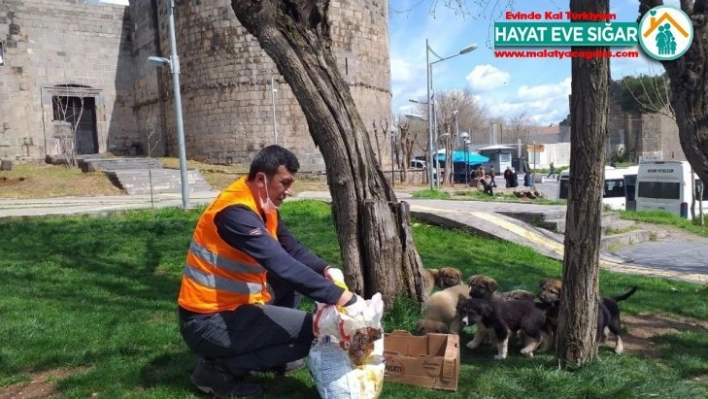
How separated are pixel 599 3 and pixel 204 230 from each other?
291 centimetres

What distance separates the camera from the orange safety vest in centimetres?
364

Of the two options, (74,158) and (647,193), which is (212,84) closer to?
(74,158)

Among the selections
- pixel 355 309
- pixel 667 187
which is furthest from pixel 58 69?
pixel 355 309

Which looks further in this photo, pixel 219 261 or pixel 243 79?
pixel 243 79

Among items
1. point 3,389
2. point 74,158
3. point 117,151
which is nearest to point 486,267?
point 3,389

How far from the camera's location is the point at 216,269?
143 inches

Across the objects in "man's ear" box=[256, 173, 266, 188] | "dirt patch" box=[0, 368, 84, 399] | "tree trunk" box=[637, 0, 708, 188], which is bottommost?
"dirt patch" box=[0, 368, 84, 399]

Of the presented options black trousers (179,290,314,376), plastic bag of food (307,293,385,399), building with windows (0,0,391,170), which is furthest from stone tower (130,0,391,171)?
plastic bag of food (307,293,385,399)

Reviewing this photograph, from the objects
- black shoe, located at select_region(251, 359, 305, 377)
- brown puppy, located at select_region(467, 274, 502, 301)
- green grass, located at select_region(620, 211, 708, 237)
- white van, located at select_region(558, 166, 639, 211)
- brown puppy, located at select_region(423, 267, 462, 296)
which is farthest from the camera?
white van, located at select_region(558, 166, 639, 211)

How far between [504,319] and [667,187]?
1942cm

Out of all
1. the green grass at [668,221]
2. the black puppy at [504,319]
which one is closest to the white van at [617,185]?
the green grass at [668,221]

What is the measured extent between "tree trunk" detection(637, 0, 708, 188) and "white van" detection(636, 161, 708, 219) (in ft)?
53.6

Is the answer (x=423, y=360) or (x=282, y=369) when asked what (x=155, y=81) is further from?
(x=423, y=360)

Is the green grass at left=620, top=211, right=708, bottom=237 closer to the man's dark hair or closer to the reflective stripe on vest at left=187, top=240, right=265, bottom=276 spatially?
the man's dark hair
